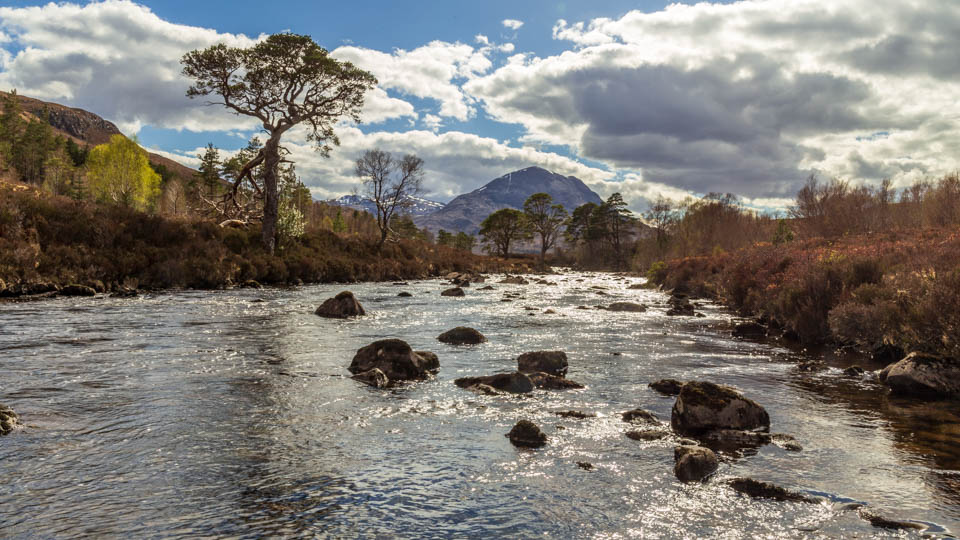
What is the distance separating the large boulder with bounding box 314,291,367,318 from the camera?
19.9 metres

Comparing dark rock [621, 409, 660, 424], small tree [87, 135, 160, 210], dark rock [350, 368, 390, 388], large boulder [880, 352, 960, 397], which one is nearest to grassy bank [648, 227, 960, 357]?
large boulder [880, 352, 960, 397]

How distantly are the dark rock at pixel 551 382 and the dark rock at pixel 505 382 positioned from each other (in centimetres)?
28

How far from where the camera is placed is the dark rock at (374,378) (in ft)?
32.1

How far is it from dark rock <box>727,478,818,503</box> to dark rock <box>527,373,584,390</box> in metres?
4.44

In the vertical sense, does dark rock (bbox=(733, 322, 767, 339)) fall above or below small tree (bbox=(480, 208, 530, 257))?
below

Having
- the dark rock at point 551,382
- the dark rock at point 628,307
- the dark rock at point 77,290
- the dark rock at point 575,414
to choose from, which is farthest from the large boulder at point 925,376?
the dark rock at point 77,290

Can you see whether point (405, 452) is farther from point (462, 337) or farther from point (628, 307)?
point (628, 307)

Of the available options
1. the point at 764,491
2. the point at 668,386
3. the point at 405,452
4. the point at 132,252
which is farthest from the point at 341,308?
the point at 764,491

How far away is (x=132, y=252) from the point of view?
93.0ft

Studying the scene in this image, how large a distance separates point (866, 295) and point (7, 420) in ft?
57.3

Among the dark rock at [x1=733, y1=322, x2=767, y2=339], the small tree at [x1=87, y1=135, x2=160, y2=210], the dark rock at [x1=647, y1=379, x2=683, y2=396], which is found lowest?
the dark rock at [x1=647, y1=379, x2=683, y2=396]

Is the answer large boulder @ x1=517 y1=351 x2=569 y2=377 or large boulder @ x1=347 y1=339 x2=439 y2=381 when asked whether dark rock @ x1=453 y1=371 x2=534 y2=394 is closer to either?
large boulder @ x1=347 y1=339 x2=439 y2=381

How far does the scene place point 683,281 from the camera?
123 ft

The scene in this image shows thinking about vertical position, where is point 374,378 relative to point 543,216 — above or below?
below
